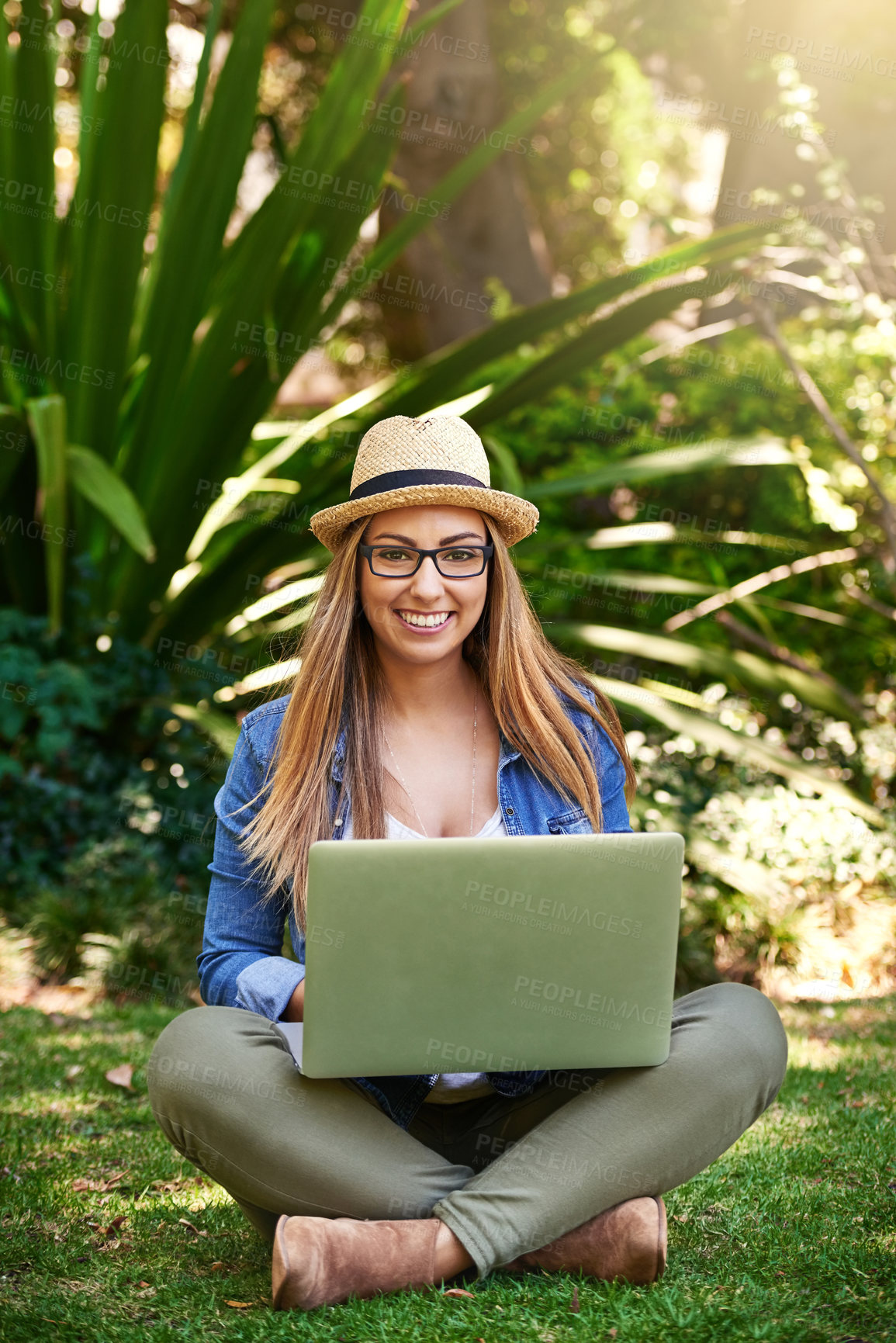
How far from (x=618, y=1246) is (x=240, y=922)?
0.71 metres

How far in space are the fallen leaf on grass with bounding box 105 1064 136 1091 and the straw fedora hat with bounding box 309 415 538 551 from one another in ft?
4.29

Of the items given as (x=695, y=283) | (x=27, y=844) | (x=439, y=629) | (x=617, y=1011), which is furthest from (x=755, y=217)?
(x=617, y=1011)

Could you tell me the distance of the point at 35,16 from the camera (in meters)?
3.33

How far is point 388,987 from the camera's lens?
4.85 ft

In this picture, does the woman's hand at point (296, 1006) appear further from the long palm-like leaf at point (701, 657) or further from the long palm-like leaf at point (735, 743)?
the long palm-like leaf at point (701, 657)

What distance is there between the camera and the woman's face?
6.32ft

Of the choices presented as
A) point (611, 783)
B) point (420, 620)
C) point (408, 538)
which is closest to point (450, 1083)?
point (611, 783)

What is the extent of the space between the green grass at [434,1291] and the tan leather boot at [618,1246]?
0.08ft

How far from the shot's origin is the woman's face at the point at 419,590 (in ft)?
6.32

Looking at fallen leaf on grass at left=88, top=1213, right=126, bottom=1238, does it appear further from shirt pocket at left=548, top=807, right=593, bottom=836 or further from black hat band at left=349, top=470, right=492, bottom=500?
black hat band at left=349, top=470, right=492, bottom=500

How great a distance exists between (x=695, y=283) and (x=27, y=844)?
8.13ft

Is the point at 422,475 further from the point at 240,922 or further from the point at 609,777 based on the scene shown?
the point at 240,922

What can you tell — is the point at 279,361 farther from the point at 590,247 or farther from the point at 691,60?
the point at 691,60

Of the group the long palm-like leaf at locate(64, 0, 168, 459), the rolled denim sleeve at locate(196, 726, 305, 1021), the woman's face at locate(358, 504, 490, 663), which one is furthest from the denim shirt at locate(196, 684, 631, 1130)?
the long palm-like leaf at locate(64, 0, 168, 459)
